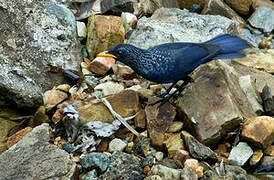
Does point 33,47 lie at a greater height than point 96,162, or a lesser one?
greater

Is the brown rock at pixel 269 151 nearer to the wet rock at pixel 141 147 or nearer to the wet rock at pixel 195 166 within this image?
the wet rock at pixel 195 166

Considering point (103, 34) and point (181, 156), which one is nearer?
point (181, 156)

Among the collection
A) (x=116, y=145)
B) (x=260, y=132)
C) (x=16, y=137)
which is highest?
(x=260, y=132)

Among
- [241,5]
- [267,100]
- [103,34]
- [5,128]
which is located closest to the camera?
[267,100]

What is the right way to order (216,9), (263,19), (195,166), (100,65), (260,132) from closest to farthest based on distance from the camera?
(195,166), (260,132), (100,65), (216,9), (263,19)

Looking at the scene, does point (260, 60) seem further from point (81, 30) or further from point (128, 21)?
point (81, 30)

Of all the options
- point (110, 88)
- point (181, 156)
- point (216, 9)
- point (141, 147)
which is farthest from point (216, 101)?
point (216, 9)

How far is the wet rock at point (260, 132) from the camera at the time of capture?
4180 millimetres

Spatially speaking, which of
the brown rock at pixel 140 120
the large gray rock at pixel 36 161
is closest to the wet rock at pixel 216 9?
the brown rock at pixel 140 120

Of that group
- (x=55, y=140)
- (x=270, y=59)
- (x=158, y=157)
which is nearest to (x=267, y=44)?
(x=270, y=59)

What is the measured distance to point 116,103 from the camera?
4.62m

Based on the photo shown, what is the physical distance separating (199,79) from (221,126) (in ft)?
2.22

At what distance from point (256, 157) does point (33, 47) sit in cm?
270

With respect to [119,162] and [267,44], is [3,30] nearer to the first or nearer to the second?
[119,162]
